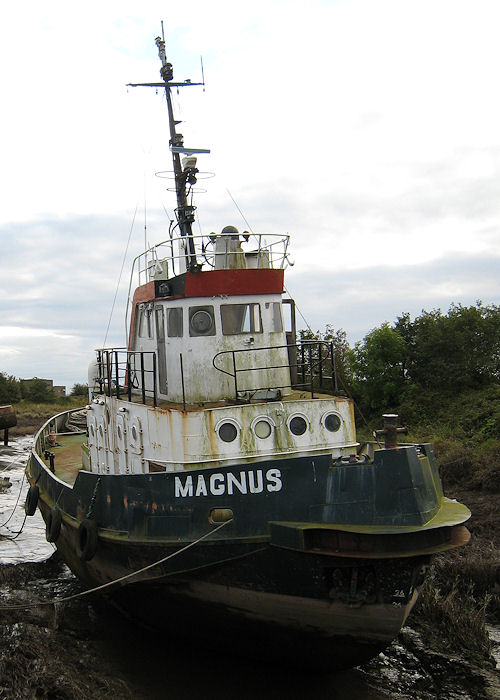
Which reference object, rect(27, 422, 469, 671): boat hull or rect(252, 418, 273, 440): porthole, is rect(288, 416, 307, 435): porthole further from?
rect(27, 422, 469, 671): boat hull

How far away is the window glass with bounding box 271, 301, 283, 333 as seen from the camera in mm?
10141

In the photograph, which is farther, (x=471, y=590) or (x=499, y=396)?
(x=499, y=396)

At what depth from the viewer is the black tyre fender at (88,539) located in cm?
937

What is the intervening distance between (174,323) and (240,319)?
102 cm

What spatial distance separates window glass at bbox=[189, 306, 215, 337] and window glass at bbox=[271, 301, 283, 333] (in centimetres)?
101

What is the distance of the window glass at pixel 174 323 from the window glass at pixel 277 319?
4.73 ft

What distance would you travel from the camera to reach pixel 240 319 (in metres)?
9.88

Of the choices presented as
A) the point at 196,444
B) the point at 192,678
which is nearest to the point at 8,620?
the point at 192,678

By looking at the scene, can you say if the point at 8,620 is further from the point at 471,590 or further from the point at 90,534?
the point at 471,590

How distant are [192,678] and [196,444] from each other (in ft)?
9.90

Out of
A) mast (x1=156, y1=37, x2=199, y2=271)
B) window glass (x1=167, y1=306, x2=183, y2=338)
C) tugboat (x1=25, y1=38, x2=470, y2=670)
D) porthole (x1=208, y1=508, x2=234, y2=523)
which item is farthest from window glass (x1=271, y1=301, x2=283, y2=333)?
porthole (x1=208, y1=508, x2=234, y2=523)

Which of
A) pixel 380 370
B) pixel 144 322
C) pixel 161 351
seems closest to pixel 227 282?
pixel 161 351

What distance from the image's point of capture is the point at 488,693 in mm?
8305

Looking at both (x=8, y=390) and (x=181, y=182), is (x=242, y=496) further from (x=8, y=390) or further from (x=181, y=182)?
(x=8, y=390)
